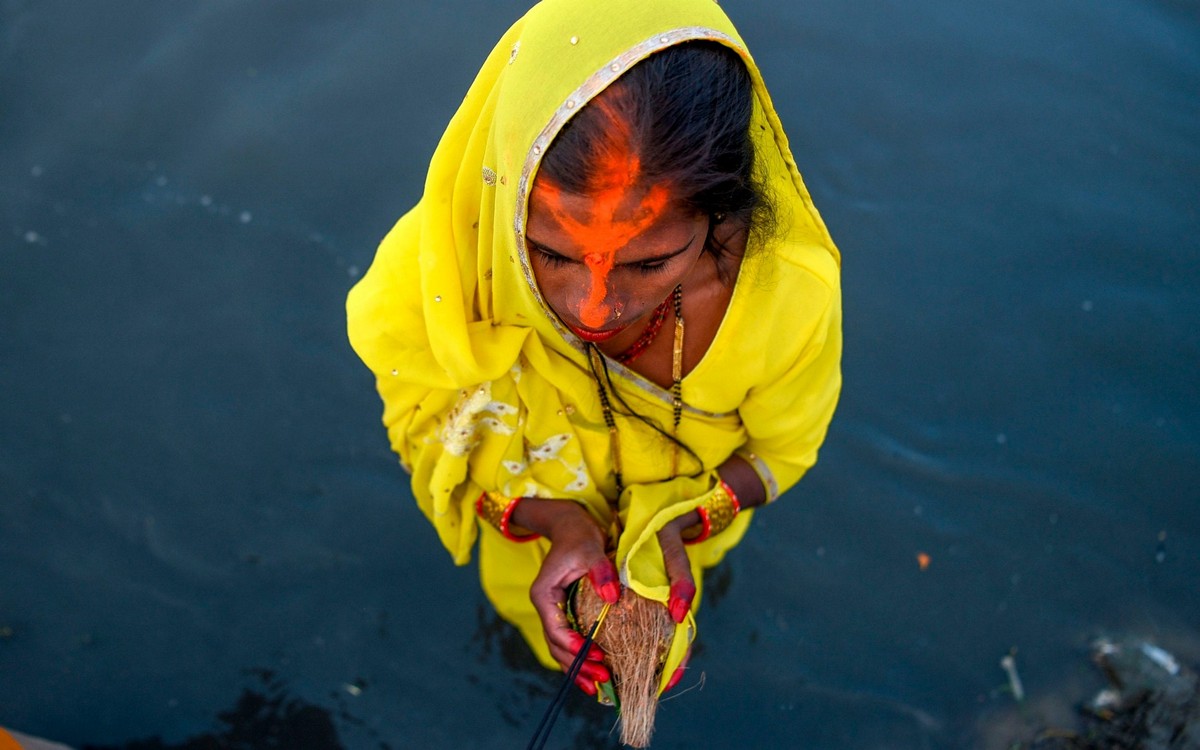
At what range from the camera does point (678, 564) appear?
7.13 feet

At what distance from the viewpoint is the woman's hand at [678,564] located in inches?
82.4

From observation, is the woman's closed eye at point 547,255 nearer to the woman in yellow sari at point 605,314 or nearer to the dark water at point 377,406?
the woman in yellow sari at point 605,314

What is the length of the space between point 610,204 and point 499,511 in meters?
1.04

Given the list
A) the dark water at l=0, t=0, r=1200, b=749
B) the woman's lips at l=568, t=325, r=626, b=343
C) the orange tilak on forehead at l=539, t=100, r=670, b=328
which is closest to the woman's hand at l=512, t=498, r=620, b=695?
the woman's lips at l=568, t=325, r=626, b=343

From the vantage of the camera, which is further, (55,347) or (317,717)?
(55,347)

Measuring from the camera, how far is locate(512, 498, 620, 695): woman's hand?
2.12 metres

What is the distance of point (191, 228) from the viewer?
3.70m

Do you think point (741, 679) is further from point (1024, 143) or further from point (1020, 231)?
point (1024, 143)

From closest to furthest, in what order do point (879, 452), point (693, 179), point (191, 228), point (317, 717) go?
point (693, 179) → point (317, 717) → point (879, 452) → point (191, 228)

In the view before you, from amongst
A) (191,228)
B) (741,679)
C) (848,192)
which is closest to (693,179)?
(741,679)

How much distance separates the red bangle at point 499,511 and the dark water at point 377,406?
876 mm

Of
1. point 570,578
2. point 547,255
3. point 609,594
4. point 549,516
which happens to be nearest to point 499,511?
point 549,516

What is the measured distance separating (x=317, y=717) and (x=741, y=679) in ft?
4.18

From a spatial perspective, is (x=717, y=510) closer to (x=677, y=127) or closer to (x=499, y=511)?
(x=499, y=511)
